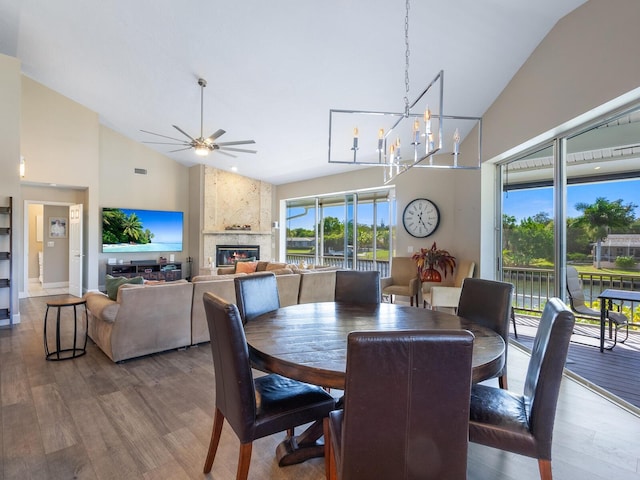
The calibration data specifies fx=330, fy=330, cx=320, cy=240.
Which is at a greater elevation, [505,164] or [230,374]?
[505,164]

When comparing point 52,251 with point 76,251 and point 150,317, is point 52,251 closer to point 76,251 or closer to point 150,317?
point 76,251

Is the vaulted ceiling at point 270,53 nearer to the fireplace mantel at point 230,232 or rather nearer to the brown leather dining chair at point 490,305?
the brown leather dining chair at point 490,305

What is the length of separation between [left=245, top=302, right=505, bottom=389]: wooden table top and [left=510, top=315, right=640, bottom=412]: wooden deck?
174 centimetres

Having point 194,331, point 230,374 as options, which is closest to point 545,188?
point 230,374

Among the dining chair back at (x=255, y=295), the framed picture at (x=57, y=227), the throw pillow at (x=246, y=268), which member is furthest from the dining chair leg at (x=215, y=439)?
the framed picture at (x=57, y=227)

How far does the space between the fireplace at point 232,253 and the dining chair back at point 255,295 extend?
620 centimetres

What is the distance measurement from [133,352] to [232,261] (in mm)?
5324

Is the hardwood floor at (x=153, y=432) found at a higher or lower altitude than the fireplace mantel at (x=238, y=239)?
lower

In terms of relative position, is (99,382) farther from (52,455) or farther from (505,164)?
(505,164)

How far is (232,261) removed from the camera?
28.6 ft

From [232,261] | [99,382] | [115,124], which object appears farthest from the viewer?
[232,261]

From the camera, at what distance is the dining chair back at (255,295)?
2441 mm

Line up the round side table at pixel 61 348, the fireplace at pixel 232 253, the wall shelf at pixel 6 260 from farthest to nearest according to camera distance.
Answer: the fireplace at pixel 232 253 < the wall shelf at pixel 6 260 < the round side table at pixel 61 348

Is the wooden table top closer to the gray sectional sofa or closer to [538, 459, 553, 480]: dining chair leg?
[538, 459, 553, 480]: dining chair leg
